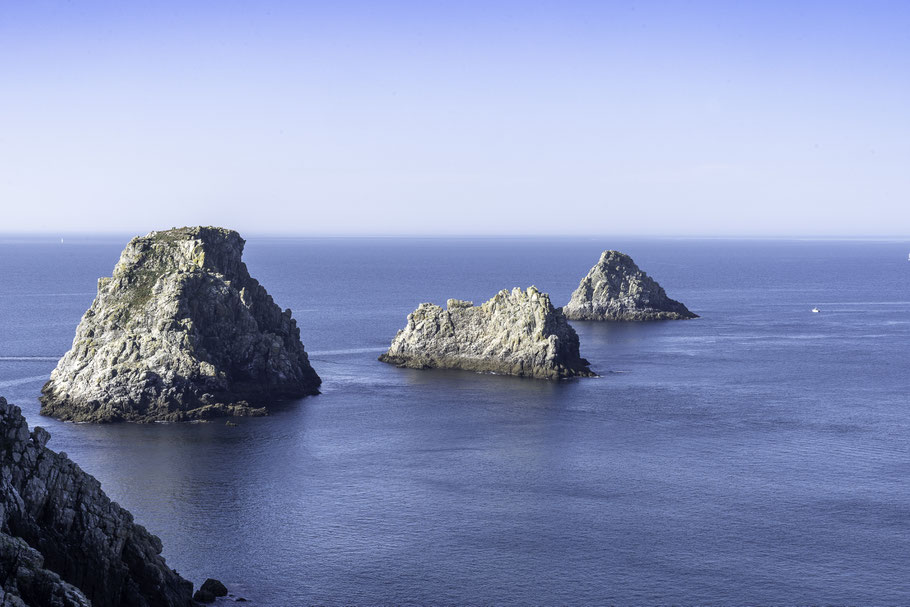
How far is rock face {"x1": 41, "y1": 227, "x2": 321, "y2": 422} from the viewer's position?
112 metres

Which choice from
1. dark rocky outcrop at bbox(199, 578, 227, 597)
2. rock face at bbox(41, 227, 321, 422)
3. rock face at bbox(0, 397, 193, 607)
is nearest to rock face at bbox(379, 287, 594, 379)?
rock face at bbox(41, 227, 321, 422)

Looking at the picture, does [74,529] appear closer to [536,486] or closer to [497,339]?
[536,486]

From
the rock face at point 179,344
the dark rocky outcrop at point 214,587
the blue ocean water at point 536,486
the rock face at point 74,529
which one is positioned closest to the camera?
the rock face at point 74,529

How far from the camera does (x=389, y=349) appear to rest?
15725 centimetres

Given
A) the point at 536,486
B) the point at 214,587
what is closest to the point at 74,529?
the point at 214,587

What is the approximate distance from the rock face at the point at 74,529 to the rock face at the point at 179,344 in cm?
5326

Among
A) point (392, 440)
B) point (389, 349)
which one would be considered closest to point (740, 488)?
point (392, 440)

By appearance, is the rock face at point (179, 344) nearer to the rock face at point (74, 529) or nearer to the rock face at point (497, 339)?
the rock face at point (497, 339)

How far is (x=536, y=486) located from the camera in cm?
8762

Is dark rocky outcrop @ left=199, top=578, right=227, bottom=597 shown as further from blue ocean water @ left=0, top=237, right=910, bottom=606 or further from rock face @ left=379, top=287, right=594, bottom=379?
rock face @ left=379, top=287, right=594, bottom=379

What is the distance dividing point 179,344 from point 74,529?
200 ft

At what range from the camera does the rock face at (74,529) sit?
53812 millimetres

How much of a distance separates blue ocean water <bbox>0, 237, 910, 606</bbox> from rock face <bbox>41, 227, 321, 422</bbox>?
13.8 ft

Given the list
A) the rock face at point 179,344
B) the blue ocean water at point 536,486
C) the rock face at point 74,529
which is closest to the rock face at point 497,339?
the blue ocean water at point 536,486
